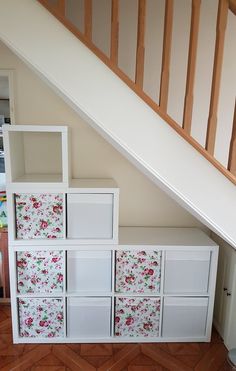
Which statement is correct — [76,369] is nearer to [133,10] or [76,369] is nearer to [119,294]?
[119,294]

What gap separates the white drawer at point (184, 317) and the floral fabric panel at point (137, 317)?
7 centimetres

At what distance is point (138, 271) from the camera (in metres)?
2.08

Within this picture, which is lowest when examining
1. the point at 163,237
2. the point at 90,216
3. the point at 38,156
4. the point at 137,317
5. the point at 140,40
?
the point at 137,317

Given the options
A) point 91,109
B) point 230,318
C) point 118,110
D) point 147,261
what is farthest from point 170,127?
point 230,318

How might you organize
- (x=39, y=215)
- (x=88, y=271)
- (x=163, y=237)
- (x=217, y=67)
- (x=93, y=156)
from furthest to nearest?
1. (x=93, y=156)
2. (x=163, y=237)
3. (x=88, y=271)
4. (x=39, y=215)
5. (x=217, y=67)

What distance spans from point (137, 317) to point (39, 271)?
0.80 meters

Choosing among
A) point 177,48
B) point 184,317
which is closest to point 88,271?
point 184,317

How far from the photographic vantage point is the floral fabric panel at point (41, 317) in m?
2.07

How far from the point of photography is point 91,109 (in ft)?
4.25

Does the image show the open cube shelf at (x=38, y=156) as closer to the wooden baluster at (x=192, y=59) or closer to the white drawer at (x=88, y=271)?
the white drawer at (x=88, y=271)

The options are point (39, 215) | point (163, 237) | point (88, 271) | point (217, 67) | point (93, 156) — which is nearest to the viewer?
point (217, 67)

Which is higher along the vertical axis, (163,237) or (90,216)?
(90,216)

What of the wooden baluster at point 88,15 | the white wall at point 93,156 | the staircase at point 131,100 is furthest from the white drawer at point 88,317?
the wooden baluster at point 88,15

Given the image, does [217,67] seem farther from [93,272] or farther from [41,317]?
[41,317]
